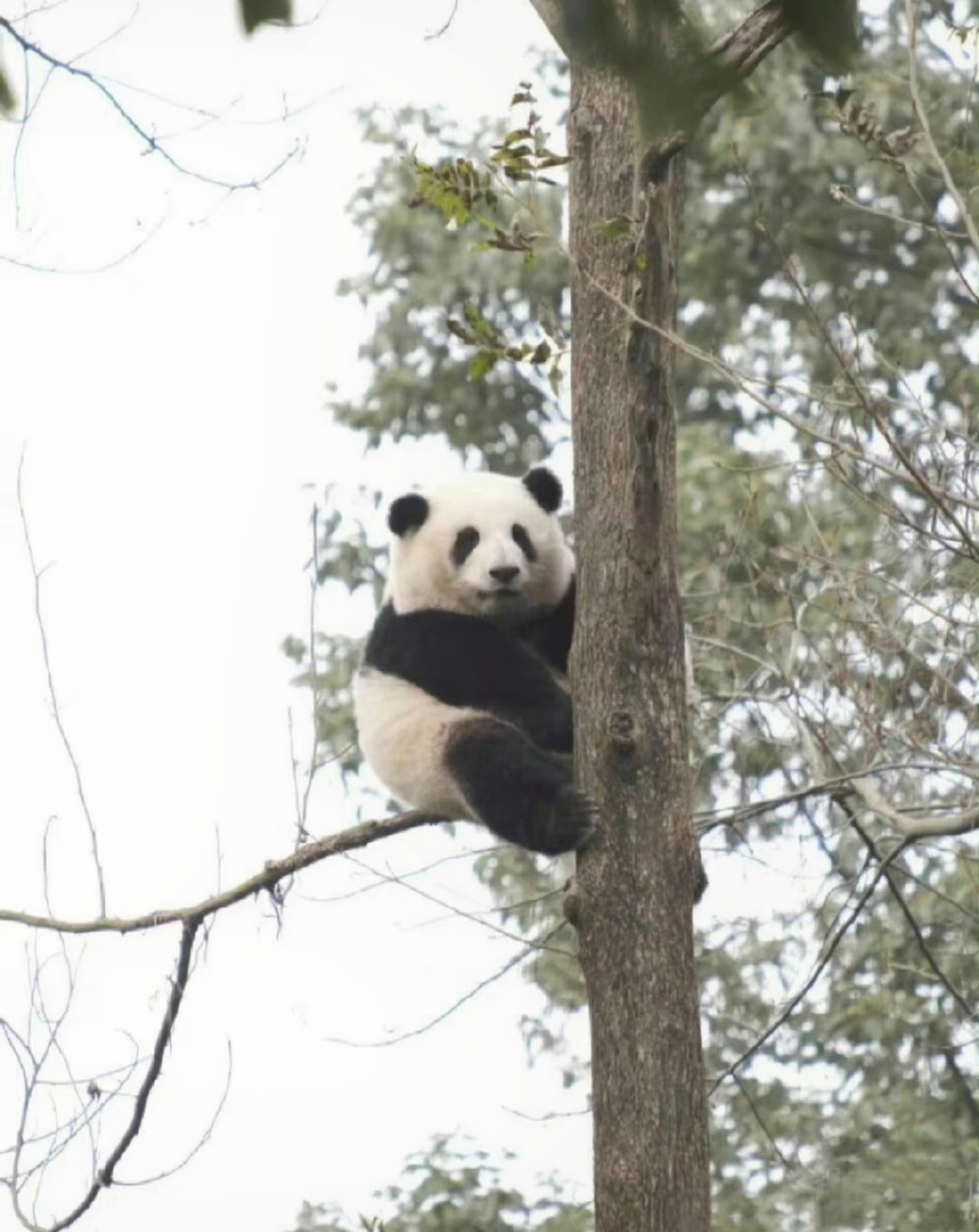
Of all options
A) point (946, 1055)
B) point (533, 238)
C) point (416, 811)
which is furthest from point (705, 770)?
point (533, 238)

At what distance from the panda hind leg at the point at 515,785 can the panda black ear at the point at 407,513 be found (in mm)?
1141

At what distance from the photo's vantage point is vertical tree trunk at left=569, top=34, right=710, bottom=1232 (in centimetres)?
384

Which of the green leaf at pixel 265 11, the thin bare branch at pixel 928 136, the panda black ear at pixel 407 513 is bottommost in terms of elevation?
the green leaf at pixel 265 11

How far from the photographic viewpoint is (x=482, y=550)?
5871mm

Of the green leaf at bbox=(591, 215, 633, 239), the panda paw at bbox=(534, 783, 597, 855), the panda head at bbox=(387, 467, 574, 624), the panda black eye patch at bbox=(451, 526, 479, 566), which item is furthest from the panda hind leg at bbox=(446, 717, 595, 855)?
the green leaf at bbox=(591, 215, 633, 239)

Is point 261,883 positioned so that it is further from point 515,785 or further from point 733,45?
point 733,45

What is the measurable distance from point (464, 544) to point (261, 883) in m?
1.66

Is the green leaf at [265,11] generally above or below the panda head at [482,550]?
below

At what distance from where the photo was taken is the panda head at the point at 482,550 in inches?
231

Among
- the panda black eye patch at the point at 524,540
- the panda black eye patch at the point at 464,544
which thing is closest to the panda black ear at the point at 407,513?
the panda black eye patch at the point at 464,544

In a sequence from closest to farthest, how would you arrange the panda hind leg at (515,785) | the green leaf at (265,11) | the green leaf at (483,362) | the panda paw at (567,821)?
the green leaf at (265,11), the panda paw at (567,821), the panda hind leg at (515,785), the green leaf at (483,362)

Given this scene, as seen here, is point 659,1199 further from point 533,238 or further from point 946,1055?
point 946,1055

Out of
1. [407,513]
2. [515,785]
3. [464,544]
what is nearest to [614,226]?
[515,785]

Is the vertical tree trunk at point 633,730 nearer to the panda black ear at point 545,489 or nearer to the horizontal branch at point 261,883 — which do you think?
the horizontal branch at point 261,883
